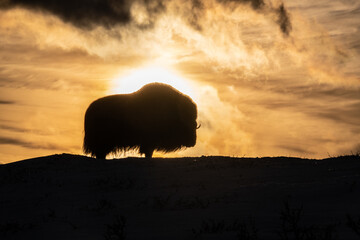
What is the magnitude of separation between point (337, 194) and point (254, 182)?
6.28ft

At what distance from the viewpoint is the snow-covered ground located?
5.54 m

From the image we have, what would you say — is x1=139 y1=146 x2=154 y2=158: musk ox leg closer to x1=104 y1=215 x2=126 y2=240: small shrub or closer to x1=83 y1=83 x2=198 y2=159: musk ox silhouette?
x1=83 y1=83 x2=198 y2=159: musk ox silhouette

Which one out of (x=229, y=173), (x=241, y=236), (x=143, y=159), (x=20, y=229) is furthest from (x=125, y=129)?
(x=241, y=236)

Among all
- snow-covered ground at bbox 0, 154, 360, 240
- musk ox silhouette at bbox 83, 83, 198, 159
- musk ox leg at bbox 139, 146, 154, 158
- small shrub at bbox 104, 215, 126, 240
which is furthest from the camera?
musk ox leg at bbox 139, 146, 154, 158

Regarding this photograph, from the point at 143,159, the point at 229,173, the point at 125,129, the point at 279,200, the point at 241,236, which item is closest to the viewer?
the point at 241,236

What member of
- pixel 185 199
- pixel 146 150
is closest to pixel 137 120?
pixel 146 150

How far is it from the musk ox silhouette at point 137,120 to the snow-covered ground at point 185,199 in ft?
16.6

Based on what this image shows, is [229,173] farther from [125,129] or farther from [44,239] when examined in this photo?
[125,129]

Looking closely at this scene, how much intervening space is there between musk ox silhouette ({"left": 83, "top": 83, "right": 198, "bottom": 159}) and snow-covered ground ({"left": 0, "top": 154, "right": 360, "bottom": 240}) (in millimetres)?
5075

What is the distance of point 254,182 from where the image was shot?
872 centimetres

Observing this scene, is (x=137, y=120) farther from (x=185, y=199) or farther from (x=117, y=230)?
(x=117, y=230)

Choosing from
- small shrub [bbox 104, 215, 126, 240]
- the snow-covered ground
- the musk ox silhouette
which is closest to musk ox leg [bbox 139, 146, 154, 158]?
the musk ox silhouette

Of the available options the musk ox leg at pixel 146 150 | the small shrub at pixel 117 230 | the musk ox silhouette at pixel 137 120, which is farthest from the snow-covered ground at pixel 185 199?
the musk ox leg at pixel 146 150

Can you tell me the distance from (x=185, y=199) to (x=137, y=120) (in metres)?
9.99
